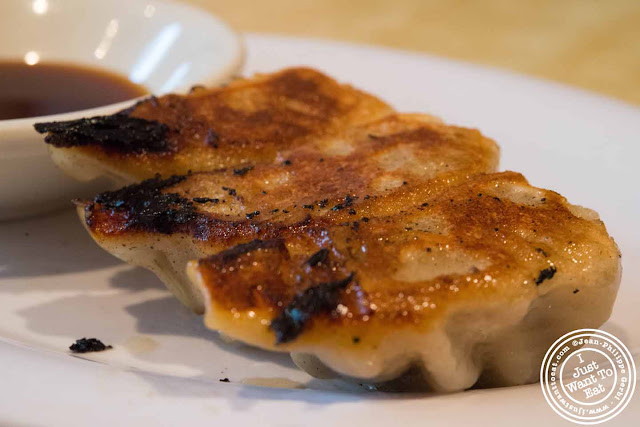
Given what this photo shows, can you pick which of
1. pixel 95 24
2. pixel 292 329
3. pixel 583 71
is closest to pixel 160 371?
pixel 292 329

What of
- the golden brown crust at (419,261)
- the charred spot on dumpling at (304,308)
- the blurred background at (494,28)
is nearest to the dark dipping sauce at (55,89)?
the golden brown crust at (419,261)

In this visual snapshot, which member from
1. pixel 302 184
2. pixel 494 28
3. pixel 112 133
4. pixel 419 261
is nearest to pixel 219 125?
pixel 112 133

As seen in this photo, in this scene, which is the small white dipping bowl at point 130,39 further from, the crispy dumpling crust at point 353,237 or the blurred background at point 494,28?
the blurred background at point 494,28

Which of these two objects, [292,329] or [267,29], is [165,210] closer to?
[292,329]

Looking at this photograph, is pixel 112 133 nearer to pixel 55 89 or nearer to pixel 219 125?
pixel 219 125

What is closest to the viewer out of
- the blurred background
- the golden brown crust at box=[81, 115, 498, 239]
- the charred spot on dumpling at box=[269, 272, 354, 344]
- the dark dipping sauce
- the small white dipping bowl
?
the charred spot on dumpling at box=[269, 272, 354, 344]

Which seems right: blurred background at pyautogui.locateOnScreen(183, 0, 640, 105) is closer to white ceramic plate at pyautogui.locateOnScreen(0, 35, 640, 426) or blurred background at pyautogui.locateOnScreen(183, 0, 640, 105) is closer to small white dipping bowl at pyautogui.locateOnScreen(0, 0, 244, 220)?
white ceramic plate at pyautogui.locateOnScreen(0, 35, 640, 426)

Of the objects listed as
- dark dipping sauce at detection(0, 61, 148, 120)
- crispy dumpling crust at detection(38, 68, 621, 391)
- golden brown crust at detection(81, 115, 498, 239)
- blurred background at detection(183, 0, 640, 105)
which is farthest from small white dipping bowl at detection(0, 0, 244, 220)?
blurred background at detection(183, 0, 640, 105)
